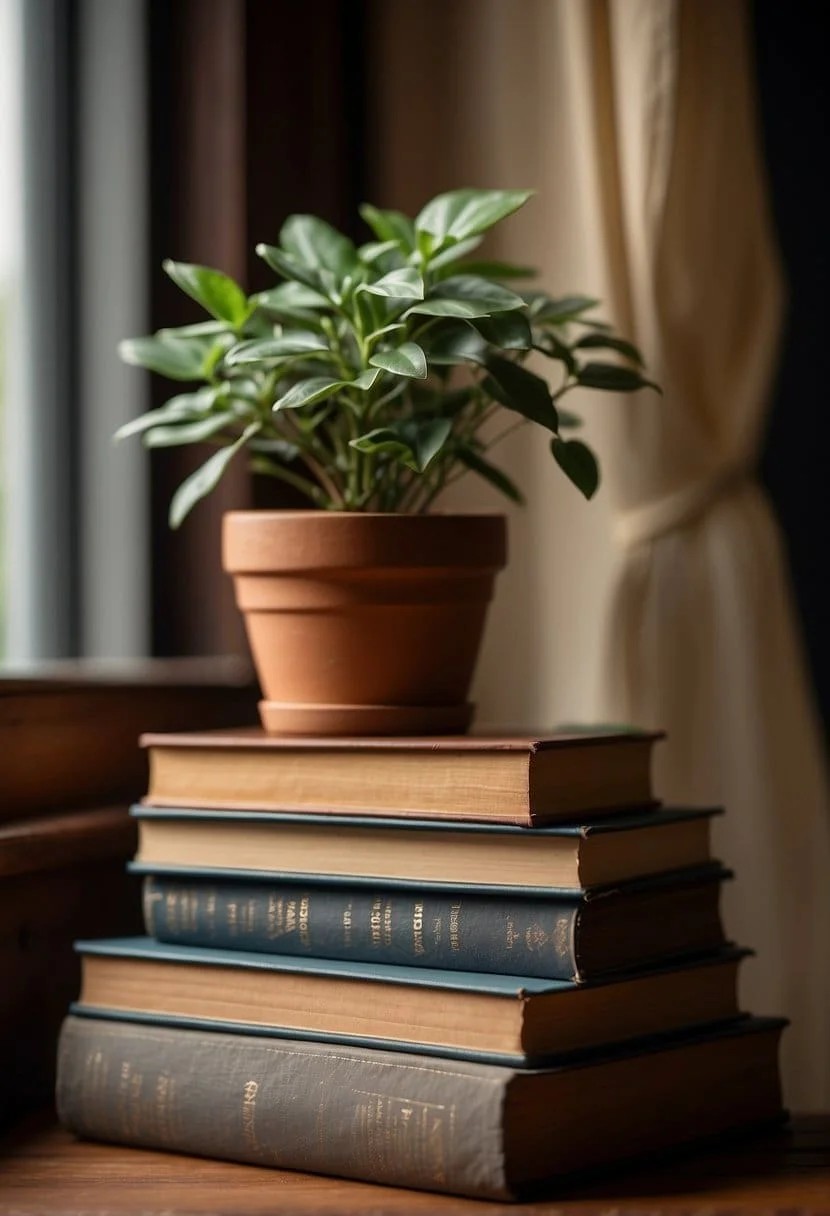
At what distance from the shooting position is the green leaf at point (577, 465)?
3.27 ft

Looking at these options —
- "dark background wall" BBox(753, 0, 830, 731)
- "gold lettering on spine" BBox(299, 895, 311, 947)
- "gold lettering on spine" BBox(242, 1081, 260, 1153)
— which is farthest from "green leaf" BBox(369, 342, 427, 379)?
"dark background wall" BBox(753, 0, 830, 731)

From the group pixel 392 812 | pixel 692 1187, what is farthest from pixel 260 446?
pixel 692 1187

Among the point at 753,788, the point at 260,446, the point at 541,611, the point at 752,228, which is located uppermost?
the point at 752,228

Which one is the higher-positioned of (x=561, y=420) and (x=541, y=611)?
(x=561, y=420)

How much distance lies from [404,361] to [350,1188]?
0.47 meters

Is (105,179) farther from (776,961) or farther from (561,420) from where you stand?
(776,961)

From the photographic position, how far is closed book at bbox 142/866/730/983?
880 millimetres

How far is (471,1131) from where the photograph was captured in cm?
83

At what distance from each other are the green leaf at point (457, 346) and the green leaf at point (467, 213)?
0.06m

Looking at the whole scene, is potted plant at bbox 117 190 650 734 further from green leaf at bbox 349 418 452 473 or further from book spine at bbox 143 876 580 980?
book spine at bbox 143 876 580 980

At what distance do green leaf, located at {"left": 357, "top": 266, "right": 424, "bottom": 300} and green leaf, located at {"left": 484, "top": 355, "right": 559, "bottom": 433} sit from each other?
0.27 feet

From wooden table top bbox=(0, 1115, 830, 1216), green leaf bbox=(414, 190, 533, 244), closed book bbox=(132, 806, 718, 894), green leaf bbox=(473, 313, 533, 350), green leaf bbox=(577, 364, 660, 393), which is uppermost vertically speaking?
green leaf bbox=(414, 190, 533, 244)

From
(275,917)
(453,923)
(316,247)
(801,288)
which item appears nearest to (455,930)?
(453,923)

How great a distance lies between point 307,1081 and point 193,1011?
4.2 inches
